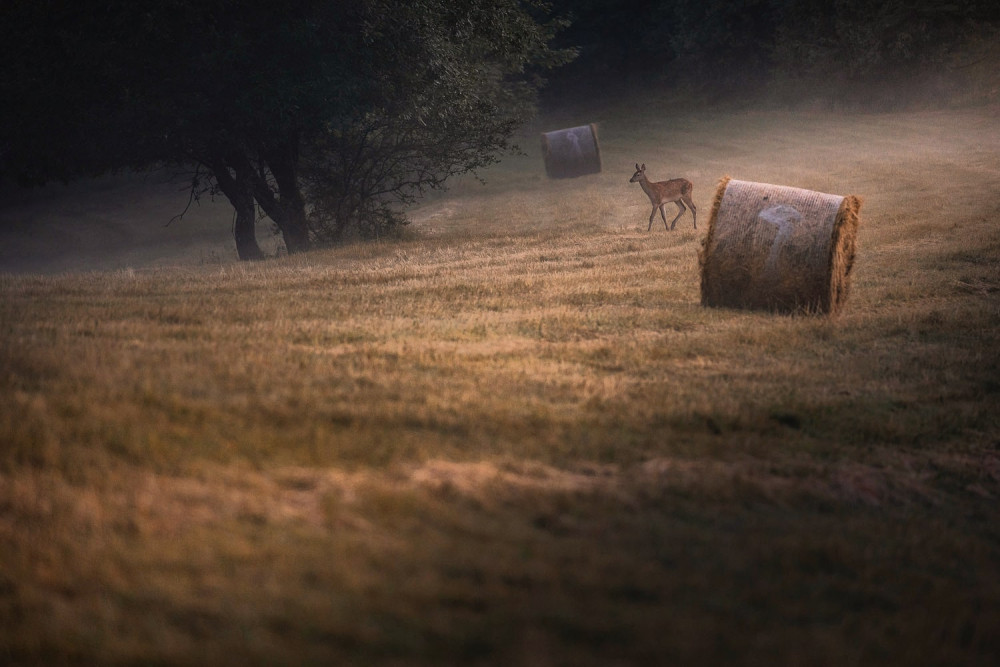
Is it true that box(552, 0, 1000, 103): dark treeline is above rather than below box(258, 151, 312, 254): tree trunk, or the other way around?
above

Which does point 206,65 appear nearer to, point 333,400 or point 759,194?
point 759,194

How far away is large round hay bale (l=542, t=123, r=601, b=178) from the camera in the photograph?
33.8 metres

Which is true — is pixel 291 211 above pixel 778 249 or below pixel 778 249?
above

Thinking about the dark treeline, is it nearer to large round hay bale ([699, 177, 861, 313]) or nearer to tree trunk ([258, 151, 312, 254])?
tree trunk ([258, 151, 312, 254])

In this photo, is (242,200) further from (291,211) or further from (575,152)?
(575,152)

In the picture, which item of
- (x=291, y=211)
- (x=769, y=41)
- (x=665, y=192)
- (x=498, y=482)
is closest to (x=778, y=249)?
(x=498, y=482)

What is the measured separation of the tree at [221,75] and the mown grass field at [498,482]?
23.7 ft

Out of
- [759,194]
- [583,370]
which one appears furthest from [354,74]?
[583,370]

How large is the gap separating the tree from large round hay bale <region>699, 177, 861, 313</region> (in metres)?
9.07

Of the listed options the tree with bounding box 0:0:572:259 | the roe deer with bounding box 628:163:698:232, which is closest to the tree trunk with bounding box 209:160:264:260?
the tree with bounding box 0:0:572:259

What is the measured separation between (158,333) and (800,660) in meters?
6.91

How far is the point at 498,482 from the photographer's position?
462 cm

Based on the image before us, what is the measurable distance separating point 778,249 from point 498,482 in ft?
23.0

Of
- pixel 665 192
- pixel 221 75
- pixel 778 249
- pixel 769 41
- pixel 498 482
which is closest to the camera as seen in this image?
pixel 498 482
